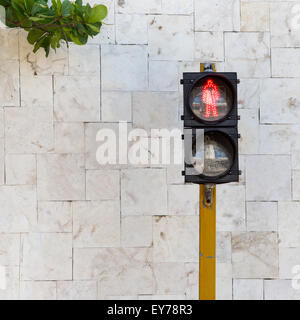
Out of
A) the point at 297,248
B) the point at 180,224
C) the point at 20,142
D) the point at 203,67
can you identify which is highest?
the point at 203,67

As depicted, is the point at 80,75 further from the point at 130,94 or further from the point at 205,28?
the point at 205,28

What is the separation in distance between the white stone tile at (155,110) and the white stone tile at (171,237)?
1.26m

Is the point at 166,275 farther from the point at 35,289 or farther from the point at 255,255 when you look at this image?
the point at 35,289

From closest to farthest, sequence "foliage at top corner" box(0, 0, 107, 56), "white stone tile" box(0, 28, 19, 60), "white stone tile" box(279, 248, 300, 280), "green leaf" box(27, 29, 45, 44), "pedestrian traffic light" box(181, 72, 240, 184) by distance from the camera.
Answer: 1. "pedestrian traffic light" box(181, 72, 240, 184)
2. "foliage at top corner" box(0, 0, 107, 56)
3. "green leaf" box(27, 29, 45, 44)
4. "white stone tile" box(0, 28, 19, 60)
5. "white stone tile" box(279, 248, 300, 280)

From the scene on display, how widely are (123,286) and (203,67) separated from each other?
3.12 metres

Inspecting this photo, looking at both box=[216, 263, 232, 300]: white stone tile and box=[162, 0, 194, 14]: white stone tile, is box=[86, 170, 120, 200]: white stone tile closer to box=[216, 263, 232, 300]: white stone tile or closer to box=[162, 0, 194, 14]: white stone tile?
box=[216, 263, 232, 300]: white stone tile

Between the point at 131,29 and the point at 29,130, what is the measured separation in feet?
6.25

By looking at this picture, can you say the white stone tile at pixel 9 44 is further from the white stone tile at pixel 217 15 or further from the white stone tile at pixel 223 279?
the white stone tile at pixel 223 279

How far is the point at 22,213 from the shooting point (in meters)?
4.61

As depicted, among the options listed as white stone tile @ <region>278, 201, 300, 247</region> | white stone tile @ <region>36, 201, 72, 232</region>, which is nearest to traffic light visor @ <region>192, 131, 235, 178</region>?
white stone tile @ <region>278, 201, 300, 247</region>

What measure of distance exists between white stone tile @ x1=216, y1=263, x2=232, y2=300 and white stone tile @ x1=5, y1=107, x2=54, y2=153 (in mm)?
2783

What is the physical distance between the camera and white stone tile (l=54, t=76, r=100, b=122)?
4.61 m

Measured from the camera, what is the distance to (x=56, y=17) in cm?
381

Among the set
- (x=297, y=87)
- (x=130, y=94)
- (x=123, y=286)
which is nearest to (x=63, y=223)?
(x=123, y=286)
